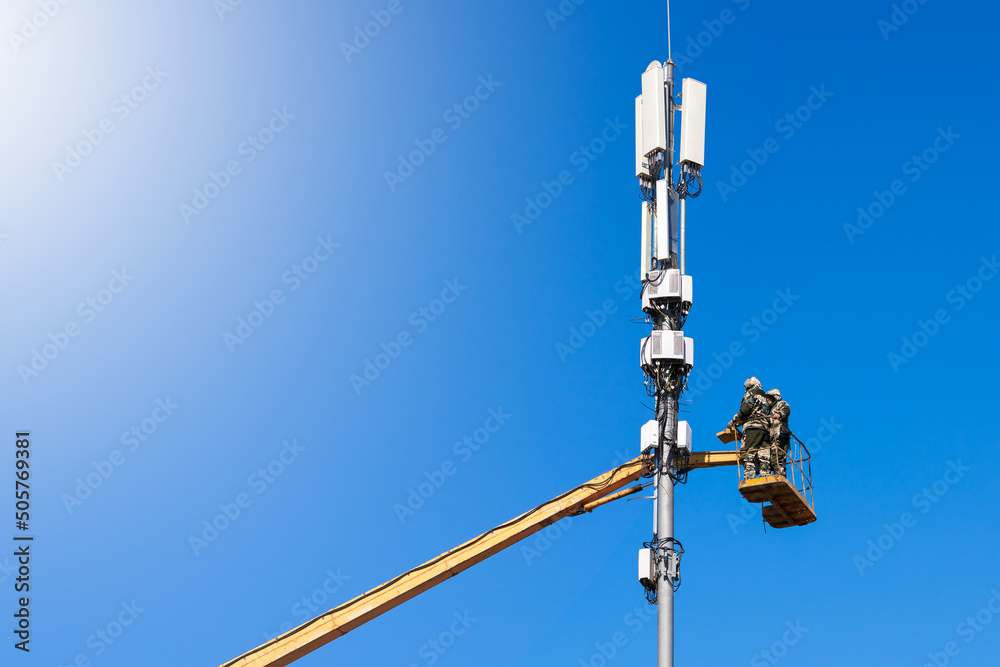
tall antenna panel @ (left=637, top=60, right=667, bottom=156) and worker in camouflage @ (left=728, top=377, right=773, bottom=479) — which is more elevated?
tall antenna panel @ (left=637, top=60, right=667, bottom=156)

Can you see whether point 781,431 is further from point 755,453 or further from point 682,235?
point 682,235

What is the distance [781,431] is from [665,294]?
19.8 feet

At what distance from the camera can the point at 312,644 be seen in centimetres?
4025

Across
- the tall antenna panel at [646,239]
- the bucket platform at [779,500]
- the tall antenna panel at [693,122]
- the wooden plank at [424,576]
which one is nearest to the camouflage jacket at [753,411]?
the bucket platform at [779,500]

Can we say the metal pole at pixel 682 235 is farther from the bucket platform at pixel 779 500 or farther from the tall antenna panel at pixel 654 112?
the bucket platform at pixel 779 500

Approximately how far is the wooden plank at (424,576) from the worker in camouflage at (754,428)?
11.6 ft

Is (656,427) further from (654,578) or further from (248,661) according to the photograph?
(248,661)

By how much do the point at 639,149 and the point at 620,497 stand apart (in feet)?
39.7

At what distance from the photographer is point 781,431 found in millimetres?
39281

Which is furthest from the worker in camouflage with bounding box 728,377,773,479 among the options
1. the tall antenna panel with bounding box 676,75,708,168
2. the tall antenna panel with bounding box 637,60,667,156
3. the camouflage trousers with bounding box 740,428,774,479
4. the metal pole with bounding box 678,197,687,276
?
the tall antenna panel with bounding box 637,60,667,156

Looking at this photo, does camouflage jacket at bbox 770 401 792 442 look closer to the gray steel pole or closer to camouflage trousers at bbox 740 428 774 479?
camouflage trousers at bbox 740 428 774 479

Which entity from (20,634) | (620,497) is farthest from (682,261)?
(20,634)

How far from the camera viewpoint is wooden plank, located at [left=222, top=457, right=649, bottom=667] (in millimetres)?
40156

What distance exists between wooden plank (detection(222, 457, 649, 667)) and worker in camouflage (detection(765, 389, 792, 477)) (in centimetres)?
449
